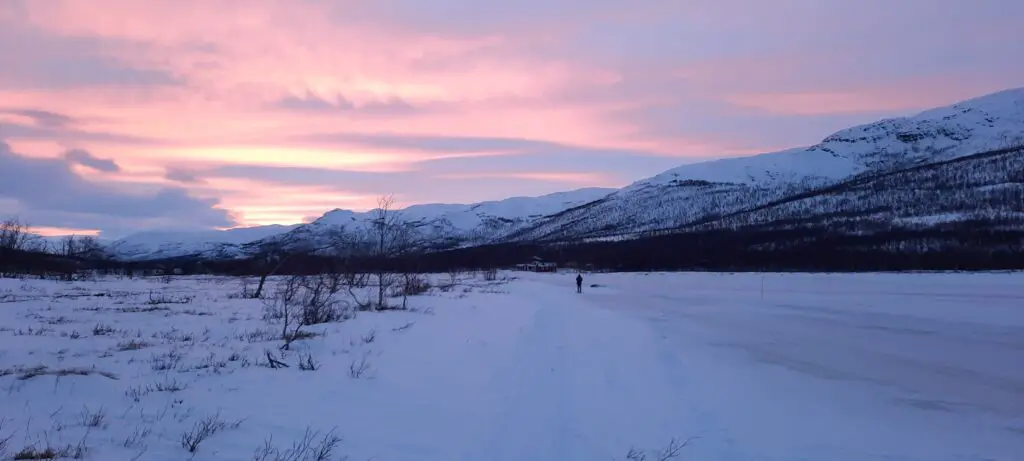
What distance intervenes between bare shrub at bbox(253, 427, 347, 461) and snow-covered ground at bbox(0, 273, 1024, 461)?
59mm

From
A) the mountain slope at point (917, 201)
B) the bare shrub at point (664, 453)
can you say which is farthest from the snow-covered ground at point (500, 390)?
the mountain slope at point (917, 201)

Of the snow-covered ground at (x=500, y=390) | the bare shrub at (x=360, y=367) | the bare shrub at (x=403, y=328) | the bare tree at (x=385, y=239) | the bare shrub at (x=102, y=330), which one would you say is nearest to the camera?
the snow-covered ground at (x=500, y=390)

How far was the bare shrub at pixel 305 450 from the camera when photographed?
5.62 meters

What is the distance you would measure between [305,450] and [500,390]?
13.3 ft

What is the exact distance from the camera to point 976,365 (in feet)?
45.8

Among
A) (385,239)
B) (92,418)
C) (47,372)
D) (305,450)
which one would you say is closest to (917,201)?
(385,239)

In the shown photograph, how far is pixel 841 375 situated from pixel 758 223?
138m

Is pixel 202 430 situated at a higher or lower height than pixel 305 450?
higher

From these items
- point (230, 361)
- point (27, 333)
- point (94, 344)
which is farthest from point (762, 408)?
point (27, 333)

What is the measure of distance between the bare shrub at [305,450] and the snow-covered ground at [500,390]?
59 millimetres

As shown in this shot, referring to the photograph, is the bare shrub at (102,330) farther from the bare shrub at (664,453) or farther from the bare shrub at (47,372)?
the bare shrub at (664,453)

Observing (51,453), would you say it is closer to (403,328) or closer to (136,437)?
(136,437)

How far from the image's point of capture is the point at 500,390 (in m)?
9.45

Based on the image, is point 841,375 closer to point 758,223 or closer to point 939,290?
point 939,290
